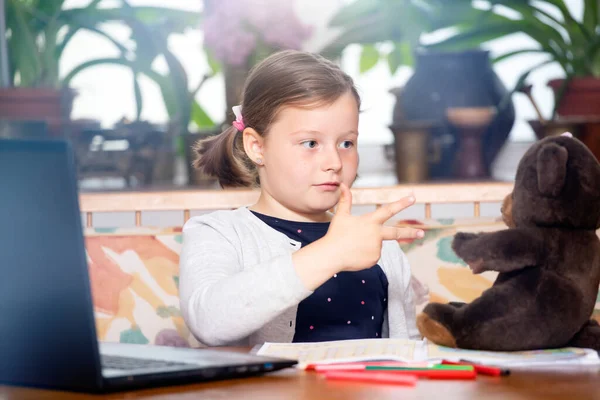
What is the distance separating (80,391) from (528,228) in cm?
55

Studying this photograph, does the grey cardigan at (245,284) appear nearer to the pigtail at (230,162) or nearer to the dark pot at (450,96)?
the pigtail at (230,162)

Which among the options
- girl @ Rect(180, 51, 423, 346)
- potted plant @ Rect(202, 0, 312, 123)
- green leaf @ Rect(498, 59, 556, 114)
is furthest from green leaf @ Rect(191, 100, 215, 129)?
girl @ Rect(180, 51, 423, 346)

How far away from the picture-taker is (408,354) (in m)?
0.80

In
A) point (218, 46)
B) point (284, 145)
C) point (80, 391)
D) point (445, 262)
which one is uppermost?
point (218, 46)

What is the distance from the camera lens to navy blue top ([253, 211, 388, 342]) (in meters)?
1.18

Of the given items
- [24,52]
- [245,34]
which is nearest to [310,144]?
[245,34]

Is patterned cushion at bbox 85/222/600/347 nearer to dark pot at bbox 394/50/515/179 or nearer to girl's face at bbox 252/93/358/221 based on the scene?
girl's face at bbox 252/93/358/221

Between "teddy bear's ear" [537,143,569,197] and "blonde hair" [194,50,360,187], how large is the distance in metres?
0.33

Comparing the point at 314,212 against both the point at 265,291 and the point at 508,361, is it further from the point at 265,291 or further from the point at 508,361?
the point at 508,361

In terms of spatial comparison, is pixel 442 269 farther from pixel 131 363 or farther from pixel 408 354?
pixel 131 363

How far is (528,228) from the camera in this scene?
943mm

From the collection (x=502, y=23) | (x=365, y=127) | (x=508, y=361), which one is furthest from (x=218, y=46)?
(x=508, y=361)

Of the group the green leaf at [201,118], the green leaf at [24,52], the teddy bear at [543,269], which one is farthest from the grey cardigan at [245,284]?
the green leaf at [24,52]

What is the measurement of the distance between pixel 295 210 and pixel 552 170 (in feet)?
1.41
